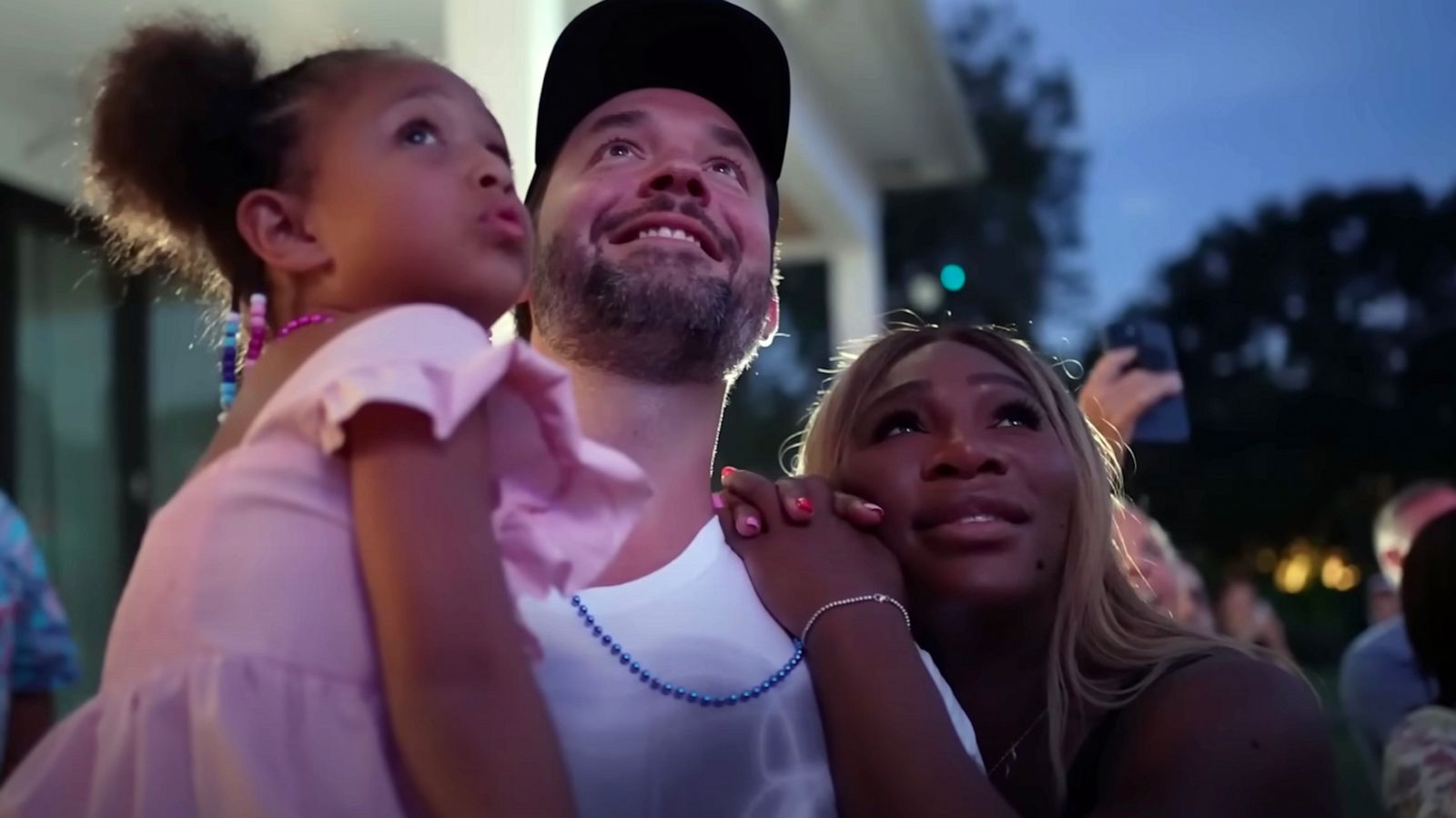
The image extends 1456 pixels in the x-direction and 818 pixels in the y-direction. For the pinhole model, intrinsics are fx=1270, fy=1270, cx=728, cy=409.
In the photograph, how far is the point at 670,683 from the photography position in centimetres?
118

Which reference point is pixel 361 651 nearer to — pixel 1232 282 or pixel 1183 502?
pixel 1183 502

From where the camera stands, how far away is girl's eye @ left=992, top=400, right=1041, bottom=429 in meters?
1.51

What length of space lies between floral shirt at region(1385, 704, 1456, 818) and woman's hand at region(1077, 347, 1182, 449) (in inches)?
29.4

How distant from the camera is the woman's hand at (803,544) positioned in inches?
49.9

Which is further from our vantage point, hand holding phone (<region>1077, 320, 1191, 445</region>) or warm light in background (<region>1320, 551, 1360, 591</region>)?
warm light in background (<region>1320, 551, 1360, 591</region>)

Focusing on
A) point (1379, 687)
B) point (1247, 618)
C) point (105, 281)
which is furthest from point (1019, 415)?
point (1247, 618)

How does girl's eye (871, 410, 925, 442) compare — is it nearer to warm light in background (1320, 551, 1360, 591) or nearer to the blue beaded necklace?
the blue beaded necklace

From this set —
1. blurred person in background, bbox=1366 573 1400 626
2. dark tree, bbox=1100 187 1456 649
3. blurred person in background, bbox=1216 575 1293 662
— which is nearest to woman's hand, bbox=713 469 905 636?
blurred person in background, bbox=1366 573 1400 626

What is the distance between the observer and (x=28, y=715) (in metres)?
2.43

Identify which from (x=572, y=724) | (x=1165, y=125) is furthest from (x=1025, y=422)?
(x=1165, y=125)

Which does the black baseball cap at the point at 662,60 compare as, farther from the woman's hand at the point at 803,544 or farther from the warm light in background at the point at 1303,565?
the warm light in background at the point at 1303,565

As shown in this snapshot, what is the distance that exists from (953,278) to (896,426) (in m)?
0.56

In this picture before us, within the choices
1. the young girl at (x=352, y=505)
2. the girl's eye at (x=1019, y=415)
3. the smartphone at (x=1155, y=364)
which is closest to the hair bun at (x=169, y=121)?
the young girl at (x=352, y=505)

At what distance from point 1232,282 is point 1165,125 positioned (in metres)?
2.34
